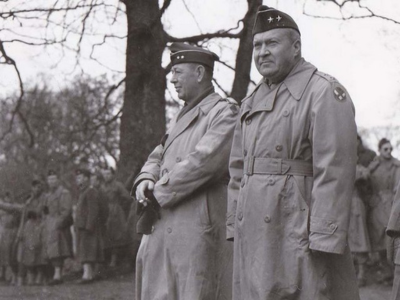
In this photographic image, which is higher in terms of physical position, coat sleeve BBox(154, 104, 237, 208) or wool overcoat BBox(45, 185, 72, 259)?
coat sleeve BBox(154, 104, 237, 208)

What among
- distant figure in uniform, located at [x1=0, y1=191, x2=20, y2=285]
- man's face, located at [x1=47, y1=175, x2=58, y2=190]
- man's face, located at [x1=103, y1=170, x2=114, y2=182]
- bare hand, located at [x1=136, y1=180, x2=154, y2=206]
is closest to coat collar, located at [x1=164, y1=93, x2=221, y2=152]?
bare hand, located at [x1=136, y1=180, x2=154, y2=206]

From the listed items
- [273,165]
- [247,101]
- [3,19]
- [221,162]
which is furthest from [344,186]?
[3,19]

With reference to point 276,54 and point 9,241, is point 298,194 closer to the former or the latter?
point 276,54

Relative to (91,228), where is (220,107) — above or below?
above

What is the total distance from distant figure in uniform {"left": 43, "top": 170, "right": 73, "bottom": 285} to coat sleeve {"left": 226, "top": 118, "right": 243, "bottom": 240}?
9936 millimetres

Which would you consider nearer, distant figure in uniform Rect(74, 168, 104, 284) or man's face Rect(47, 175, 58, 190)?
distant figure in uniform Rect(74, 168, 104, 284)

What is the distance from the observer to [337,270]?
177 inches

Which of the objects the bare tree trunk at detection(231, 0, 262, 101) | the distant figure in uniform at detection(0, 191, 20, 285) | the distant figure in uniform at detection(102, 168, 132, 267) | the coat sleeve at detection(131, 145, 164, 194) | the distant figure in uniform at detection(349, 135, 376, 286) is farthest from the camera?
the distant figure in uniform at detection(0, 191, 20, 285)

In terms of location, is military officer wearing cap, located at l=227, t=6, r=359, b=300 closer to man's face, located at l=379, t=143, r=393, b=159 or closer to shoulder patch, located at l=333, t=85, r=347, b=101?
shoulder patch, located at l=333, t=85, r=347, b=101

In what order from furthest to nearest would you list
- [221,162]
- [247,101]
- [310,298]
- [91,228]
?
1. [91,228]
2. [221,162]
3. [247,101]
4. [310,298]

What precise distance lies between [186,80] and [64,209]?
8939 mm

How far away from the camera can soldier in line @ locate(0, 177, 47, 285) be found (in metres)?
15.0

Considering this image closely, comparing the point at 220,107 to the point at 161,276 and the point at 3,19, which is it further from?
the point at 3,19

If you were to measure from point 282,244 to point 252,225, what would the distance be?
0.69ft
